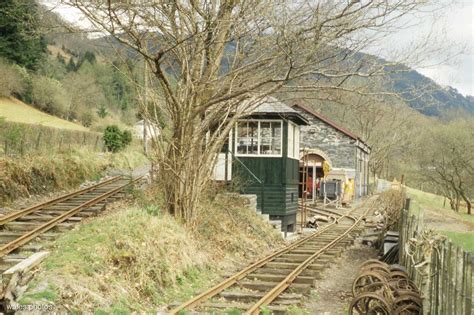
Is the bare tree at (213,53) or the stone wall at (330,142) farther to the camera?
the stone wall at (330,142)

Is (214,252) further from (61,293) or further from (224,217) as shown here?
(61,293)

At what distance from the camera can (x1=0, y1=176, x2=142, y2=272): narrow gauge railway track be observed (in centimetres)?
1096

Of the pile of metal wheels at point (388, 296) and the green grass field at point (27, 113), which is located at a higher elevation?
the green grass field at point (27, 113)

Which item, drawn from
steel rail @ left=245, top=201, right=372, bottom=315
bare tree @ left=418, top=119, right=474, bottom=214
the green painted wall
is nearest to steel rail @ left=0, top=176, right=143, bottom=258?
steel rail @ left=245, top=201, right=372, bottom=315

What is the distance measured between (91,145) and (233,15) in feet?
56.0

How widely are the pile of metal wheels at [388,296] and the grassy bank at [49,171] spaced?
10.5 meters

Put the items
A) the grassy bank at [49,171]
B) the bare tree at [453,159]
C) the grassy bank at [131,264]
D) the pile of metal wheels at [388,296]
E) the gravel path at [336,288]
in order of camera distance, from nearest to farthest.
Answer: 1. the grassy bank at [131,264]
2. the pile of metal wheels at [388,296]
3. the gravel path at [336,288]
4. the grassy bank at [49,171]
5. the bare tree at [453,159]

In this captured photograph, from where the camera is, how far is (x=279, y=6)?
1326 cm

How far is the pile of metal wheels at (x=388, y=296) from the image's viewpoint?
8.66 meters

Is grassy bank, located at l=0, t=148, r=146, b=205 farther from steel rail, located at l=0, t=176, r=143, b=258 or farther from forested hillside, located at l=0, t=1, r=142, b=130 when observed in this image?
forested hillside, located at l=0, t=1, r=142, b=130

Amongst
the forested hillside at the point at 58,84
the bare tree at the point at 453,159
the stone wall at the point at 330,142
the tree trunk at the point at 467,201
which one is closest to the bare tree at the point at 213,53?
the forested hillside at the point at 58,84

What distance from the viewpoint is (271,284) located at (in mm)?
11406

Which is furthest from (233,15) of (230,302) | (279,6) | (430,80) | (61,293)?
(61,293)

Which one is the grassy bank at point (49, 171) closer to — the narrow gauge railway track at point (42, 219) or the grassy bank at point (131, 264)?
the narrow gauge railway track at point (42, 219)
